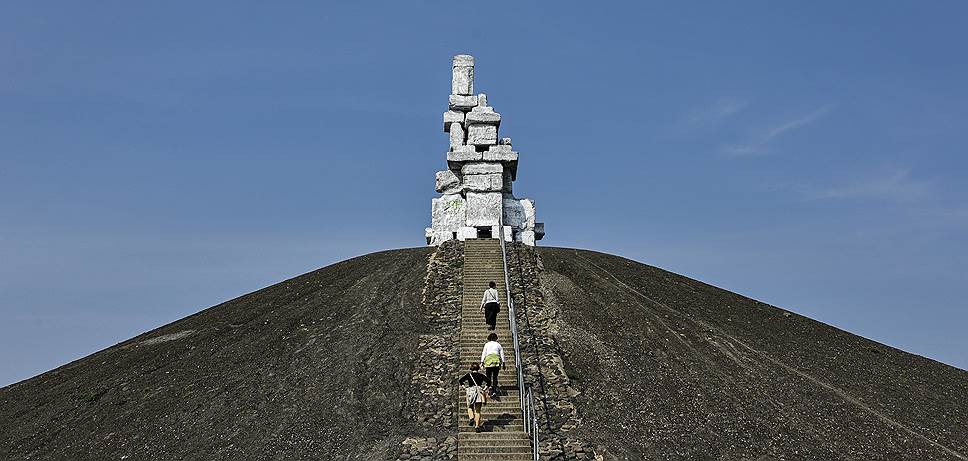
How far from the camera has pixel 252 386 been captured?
29219 millimetres

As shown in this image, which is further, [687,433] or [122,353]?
[122,353]

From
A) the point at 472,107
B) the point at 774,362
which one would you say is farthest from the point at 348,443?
the point at 472,107

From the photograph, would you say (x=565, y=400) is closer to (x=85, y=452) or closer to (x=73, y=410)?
(x=85, y=452)

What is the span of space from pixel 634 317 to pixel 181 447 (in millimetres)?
16102

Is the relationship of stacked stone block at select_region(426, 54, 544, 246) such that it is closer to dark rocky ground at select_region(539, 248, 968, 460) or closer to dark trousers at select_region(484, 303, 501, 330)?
dark rocky ground at select_region(539, 248, 968, 460)

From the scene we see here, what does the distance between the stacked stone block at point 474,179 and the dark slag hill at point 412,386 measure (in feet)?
16.0

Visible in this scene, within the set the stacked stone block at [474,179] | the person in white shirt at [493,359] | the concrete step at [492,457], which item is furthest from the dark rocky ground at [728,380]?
the stacked stone block at [474,179]

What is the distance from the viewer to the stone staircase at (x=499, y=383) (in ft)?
78.5

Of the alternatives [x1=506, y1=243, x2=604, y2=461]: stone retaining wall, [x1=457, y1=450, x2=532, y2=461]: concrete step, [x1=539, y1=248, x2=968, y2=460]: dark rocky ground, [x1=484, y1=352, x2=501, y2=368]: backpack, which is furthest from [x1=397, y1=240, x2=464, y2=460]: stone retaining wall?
[x1=539, y1=248, x2=968, y2=460]: dark rocky ground

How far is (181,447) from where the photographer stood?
25.9 metres

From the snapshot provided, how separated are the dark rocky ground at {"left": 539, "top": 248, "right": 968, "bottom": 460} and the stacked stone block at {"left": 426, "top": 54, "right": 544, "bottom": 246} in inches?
160

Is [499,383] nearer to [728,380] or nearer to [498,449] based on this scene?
[498,449]

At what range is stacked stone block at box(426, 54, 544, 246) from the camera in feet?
143

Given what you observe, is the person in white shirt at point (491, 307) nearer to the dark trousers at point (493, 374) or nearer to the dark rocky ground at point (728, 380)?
the dark rocky ground at point (728, 380)
